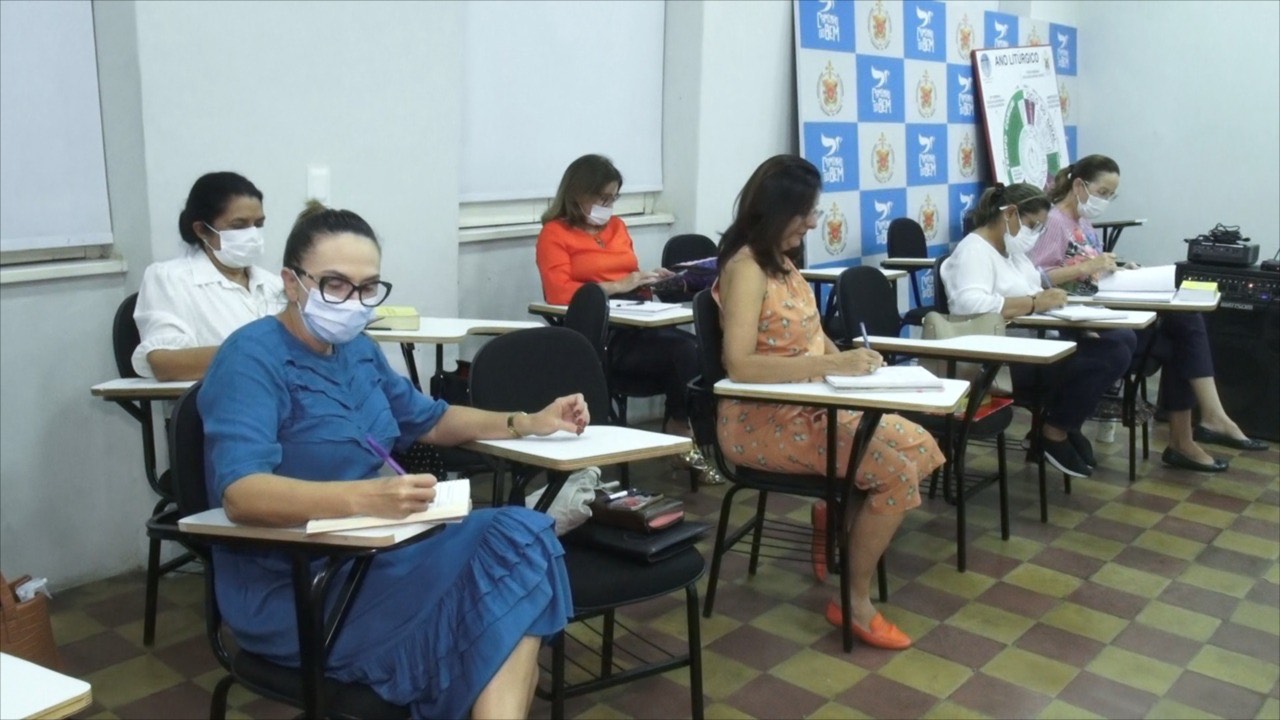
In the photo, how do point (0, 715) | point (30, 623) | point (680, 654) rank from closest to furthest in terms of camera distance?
1. point (0, 715)
2. point (30, 623)
3. point (680, 654)

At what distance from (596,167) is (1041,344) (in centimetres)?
180

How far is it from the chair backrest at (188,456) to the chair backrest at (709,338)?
55.1 inches

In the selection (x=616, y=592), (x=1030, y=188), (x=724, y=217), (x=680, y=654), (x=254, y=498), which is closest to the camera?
(x=254, y=498)

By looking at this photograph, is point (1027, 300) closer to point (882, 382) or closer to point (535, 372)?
point (882, 382)

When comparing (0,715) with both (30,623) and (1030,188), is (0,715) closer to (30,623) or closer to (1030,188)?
(30,623)

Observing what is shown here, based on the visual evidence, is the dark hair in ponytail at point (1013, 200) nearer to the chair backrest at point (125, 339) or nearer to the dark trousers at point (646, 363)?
the dark trousers at point (646, 363)

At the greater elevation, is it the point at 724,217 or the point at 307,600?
the point at 724,217

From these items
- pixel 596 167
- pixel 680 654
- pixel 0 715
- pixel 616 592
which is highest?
pixel 596 167

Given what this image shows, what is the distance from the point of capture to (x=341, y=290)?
1.79 meters

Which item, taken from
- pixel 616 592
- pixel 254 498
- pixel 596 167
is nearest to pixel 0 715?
pixel 254 498

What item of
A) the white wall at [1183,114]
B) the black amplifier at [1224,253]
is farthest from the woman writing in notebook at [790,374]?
the white wall at [1183,114]

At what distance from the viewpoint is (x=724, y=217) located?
5.13m

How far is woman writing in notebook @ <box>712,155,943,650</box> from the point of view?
A: 2713 mm

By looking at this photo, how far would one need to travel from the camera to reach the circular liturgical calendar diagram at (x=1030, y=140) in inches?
273
